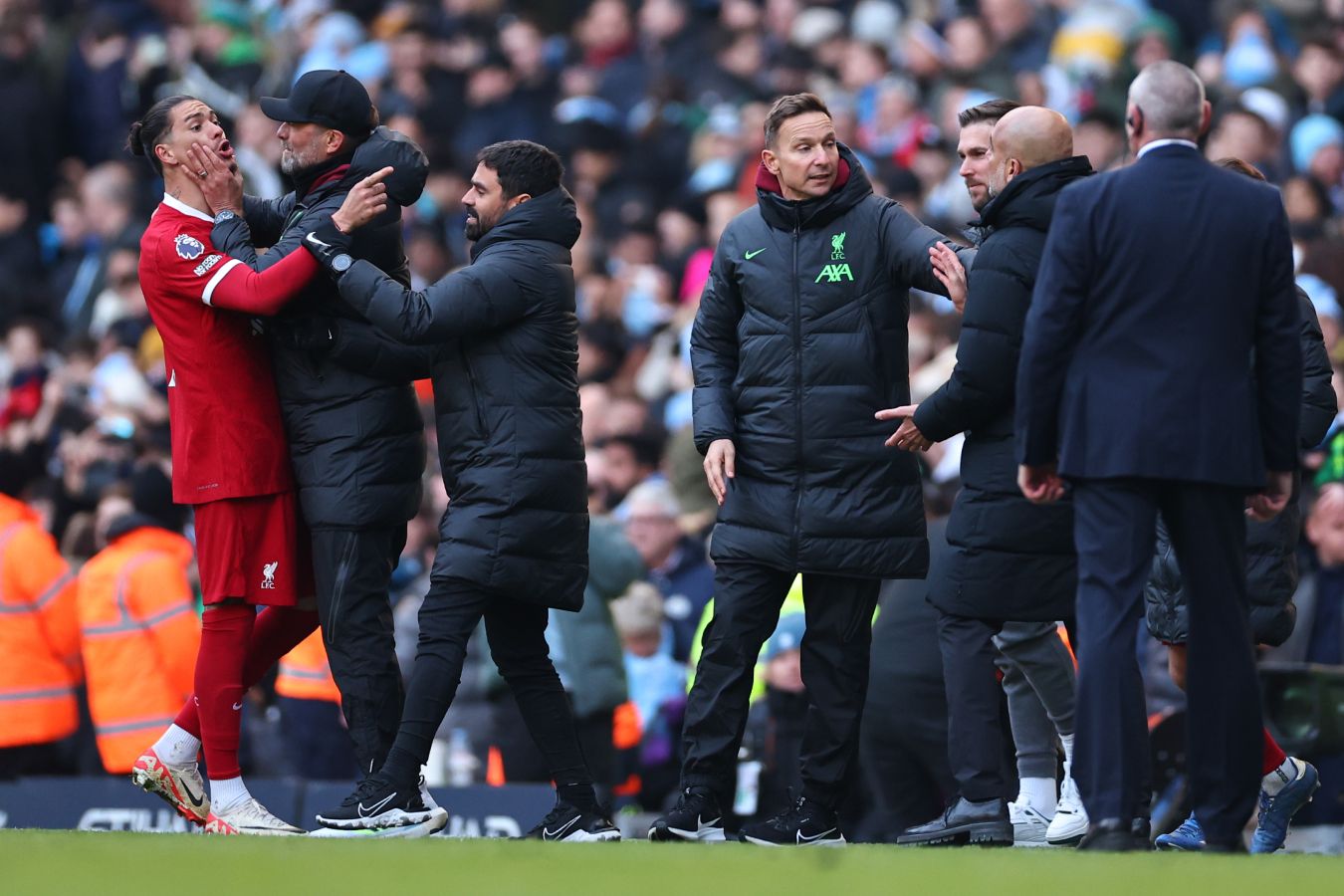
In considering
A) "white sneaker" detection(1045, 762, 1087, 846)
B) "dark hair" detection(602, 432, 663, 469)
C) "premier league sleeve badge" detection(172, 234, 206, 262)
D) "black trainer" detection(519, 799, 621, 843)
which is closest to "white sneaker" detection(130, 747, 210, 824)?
"black trainer" detection(519, 799, 621, 843)

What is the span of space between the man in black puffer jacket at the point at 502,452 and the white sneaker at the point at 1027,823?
133 centimetres

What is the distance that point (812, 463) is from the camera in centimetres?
736

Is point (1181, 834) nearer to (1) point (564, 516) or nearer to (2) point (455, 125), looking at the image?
(1) point (564, 516)

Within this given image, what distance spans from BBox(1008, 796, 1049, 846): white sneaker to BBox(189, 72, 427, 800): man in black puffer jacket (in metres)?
2.11

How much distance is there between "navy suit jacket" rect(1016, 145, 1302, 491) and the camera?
609cm

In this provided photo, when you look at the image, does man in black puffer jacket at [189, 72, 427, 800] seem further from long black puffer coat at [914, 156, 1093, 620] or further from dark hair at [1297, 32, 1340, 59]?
dark hair at [1297, 32, 1340, 59]

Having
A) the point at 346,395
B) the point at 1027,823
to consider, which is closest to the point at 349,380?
the point at 346,395

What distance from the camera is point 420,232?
1612cm

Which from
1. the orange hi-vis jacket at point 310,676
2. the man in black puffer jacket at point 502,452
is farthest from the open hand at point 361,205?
the orange hi-vis jacket at point 310,676

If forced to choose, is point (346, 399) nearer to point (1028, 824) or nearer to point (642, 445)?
point (1028, 824)

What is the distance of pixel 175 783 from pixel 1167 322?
3711 millimetres

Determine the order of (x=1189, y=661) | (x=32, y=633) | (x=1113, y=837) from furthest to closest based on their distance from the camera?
(x=32, y=633) < (x=1189, y=661) < (x=1113, y=837)

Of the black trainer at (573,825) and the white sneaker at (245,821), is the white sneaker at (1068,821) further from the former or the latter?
the white sneaker at (245,821)

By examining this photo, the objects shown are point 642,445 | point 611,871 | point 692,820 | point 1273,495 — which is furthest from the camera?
point 642,445
